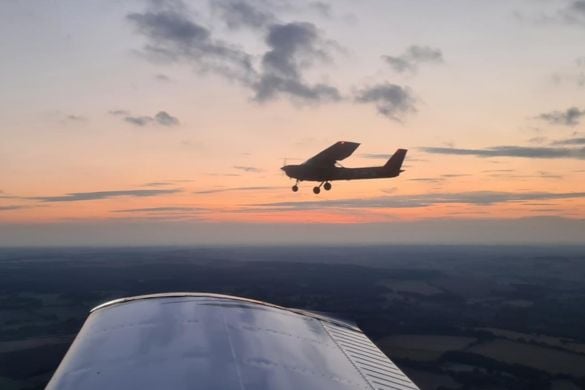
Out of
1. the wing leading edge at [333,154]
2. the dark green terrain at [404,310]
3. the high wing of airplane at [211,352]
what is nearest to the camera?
the high wing of airplane at [211,352]

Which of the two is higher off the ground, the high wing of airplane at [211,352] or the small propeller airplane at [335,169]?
the small propeller airplane at [335,169]

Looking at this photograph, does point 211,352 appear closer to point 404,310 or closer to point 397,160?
point 397,160

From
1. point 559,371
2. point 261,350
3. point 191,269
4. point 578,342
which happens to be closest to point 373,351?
point 261,350

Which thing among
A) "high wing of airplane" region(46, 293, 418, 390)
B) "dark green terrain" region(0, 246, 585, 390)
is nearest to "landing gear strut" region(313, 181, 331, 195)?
"high wing of airplane" region(46, 293, 418, 390)

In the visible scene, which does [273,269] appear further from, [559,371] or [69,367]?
[69,367]

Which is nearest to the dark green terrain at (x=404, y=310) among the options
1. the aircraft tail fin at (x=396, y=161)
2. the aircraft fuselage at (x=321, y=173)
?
the aircraft tail fin at (x=396, y=161)

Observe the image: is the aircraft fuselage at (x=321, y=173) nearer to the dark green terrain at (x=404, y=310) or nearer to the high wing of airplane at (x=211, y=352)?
Answer: the high wing of airplane at (x=211, y=352)

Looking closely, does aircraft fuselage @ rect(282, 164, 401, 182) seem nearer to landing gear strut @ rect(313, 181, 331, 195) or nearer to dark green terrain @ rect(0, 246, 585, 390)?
landing gear strut @ rect(313, 181, 331, 195)
